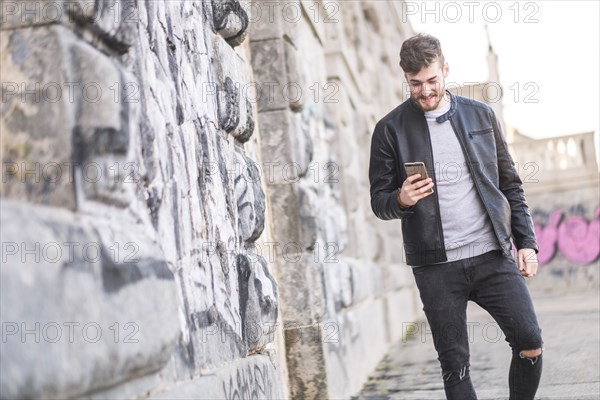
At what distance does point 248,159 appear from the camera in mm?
3857

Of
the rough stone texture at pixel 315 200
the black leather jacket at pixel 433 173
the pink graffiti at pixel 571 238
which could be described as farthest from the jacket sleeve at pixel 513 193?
the pink graffiti at pixel 571 238

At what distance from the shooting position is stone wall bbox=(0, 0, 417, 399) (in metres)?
1.74

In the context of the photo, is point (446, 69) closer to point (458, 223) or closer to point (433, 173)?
point (433, 173)

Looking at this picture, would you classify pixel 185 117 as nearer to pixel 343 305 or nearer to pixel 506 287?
pixel 506 287

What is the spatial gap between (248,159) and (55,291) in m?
2.20

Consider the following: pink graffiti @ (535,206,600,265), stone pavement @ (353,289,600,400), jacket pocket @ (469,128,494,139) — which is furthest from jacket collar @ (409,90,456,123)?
pink graffiti @ (535,206,600,265)

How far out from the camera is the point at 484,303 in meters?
3.69

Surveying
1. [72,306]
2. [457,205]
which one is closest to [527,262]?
[457,205]

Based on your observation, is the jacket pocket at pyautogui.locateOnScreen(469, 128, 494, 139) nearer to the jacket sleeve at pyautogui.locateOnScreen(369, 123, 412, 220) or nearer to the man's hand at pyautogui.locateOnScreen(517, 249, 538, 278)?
the jacket sleeve at pyautogui.locateOnScreen(369, 123, 412, 220)

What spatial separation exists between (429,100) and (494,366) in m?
3.32

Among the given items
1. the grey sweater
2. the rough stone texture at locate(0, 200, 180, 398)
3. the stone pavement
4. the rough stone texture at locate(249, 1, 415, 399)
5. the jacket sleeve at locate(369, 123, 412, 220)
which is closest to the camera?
the rough stone texture at locate(0, 200, 180, 398)

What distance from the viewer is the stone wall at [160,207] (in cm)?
174

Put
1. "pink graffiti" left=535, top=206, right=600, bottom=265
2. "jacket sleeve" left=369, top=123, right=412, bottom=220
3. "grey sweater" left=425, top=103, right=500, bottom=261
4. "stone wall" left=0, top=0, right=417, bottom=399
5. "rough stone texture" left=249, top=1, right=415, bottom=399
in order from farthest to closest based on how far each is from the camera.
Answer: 1. "pink graffiti" left=535, top=206, right=600, bottom=265
2. "rough stone texture" left=249, top=1, right=415, bottom=399
3. "jacket sleeve" left=369, top=123, right=412, bottom=220
4. "grey sweater" left=425, top=103, right=500, bottom=261
5. "stone wall" left=0, top=0, right=417, bottom=399

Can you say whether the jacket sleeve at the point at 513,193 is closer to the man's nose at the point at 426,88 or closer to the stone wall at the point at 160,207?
the man's nose at the point at 426,88
